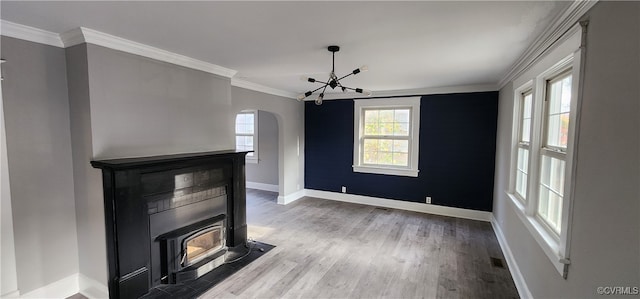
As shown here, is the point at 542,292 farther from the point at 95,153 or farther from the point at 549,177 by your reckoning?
the point at 95,153

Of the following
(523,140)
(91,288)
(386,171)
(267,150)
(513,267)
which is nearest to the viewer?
(91,288)

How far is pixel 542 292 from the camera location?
7.09 ft

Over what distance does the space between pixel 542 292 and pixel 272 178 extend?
5.73 metres

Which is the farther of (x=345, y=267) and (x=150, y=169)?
(x=345, y=267)

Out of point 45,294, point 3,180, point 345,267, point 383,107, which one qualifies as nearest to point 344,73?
point 383,107

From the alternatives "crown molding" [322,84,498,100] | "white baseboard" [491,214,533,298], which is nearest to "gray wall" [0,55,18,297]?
"white baseboard" [491,214,533,298]

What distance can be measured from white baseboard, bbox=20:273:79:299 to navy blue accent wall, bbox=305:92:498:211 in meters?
4.45

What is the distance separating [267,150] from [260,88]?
2.46 m

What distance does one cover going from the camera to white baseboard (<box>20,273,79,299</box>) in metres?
2.42

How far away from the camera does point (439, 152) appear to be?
203 inches

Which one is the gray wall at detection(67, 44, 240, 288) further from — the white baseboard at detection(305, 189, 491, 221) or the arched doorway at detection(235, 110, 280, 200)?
the arched doorway at detection(235, 110, 280, 200)

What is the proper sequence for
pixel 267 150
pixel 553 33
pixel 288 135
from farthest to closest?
pixel 267 150 → pixel 288 135 → pixel 553 33

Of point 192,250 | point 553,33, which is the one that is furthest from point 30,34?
point 553,33

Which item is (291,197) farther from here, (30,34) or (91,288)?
(30,34)
